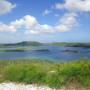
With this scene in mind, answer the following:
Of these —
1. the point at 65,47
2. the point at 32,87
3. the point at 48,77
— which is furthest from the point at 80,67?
the point at 65,47

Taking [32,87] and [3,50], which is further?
[3,50]

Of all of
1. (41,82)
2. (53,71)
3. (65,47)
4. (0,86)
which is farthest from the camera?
(65,47)

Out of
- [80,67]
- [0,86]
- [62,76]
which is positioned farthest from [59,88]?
[0,86]

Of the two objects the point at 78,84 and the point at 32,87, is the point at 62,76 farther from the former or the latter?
the point at 32,87

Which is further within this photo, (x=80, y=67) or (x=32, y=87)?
(x=80, y=67)

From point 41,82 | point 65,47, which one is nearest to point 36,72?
point 41,82

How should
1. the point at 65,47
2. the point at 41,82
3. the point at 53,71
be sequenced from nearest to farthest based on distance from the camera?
1. the point at 41,82
2. the point at 53,71
3. the point at 65,47

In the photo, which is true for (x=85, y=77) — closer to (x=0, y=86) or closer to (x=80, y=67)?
(x=80, y=67)

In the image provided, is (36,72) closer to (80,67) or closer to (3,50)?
(80,67)

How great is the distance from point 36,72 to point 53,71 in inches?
26.7

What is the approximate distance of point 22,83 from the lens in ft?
30.9

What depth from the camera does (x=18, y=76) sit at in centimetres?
977

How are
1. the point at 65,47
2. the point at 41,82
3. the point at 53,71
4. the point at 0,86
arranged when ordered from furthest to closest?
the point at 65,47
the point at 53,71
the point at 41,82
the point at 0,86

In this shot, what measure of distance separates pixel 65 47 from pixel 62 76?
35.4 ft
